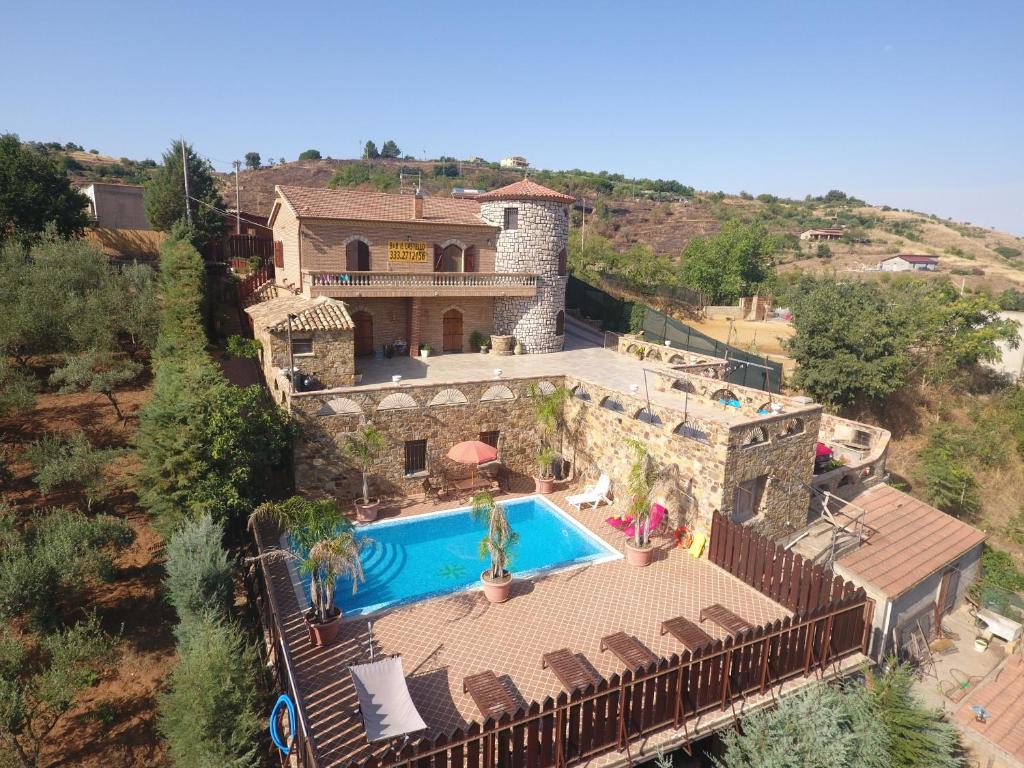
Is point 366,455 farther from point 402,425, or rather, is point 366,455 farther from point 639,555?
point 639,555

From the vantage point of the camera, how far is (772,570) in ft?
46.9

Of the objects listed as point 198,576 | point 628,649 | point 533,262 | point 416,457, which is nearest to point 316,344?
point 416,457

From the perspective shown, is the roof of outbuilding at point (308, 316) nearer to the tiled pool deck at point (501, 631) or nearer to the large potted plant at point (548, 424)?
the large potted plant at point (548, 424)

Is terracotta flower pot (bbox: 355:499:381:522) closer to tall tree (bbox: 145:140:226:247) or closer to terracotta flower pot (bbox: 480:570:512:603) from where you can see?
terracotta flower pot (bbox: 480:570:512:603)

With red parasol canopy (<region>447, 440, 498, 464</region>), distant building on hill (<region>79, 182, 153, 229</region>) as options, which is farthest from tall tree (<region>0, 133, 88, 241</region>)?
red parasol canopy (<region>447, 440, 498, 464</region>)

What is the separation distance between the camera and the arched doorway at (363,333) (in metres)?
26.3

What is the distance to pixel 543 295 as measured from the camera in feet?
Answer: 95.6

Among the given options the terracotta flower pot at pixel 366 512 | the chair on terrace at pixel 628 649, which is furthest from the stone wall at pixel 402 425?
the chair on terrace at pixel 628 649

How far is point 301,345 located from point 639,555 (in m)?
12.8

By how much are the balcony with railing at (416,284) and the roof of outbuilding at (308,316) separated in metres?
1.26

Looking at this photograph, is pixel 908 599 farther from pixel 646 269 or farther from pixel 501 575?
pixel 646 269

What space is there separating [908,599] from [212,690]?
59.3 ft

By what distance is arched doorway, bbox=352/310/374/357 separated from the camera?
86.3ft

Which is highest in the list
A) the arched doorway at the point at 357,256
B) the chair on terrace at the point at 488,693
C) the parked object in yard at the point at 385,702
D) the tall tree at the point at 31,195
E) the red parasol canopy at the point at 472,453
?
the tall tree at the point at 31,195
